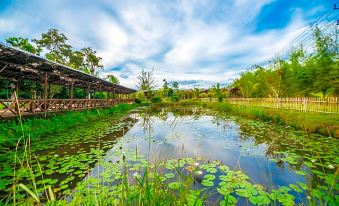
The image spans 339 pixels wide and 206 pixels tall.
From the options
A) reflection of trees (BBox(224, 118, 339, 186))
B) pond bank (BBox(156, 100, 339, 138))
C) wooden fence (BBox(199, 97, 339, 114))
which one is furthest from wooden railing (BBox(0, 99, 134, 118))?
wooden fence (BBox(199, 97, 339, 114))

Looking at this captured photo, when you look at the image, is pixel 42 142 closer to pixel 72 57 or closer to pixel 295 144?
pixel 295 144

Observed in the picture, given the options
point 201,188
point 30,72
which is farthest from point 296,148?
point 30,72

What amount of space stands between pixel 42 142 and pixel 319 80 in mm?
17806

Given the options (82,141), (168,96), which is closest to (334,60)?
(82,141)

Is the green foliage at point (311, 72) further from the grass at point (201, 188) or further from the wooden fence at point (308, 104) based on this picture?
the grass at point (201, 188)

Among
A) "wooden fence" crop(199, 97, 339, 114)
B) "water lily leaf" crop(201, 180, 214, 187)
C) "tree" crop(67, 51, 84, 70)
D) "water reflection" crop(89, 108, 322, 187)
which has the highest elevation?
"tree" crop(67, 51, 84, 70)

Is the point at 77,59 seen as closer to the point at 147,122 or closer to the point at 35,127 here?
the point at 35,127

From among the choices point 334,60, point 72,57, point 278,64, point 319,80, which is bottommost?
point 319,80

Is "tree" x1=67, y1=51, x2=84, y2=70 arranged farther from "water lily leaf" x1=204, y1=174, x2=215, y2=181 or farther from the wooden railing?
"water lily leaf" x1=204, y1=174, x2=215, y2=181

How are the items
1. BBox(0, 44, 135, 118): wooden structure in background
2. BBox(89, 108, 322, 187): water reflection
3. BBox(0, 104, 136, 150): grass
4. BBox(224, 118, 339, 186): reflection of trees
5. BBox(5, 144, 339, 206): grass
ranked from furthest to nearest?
BBox(0, 44, 135, 118): wooden structure in background < BBox(0, 104, 136, 150): grass < BBox(224, 118, 339, 186): reflection of trees < BBox(89, 108, 322, 187): water reflection < BBox(5, 144, 339, 206): grass

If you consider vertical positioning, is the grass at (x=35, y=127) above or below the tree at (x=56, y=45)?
below

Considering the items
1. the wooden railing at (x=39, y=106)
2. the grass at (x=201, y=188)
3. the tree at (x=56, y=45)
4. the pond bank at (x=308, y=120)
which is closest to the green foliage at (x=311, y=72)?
the pond bank at (x=308, y=120)

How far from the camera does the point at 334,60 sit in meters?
12.0

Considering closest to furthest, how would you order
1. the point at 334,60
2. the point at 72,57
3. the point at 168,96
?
the point at 334,60 < the point at 72,57 < the point at 168,96
